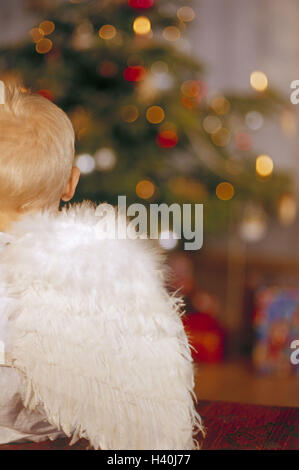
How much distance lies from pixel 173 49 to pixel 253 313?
110 centimetres

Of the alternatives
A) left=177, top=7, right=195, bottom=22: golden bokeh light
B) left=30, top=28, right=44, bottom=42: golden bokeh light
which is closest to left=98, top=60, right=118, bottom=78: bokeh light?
left=30, top=28, right=44, bottom=42: golden bokeh light

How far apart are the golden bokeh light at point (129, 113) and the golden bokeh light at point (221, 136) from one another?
325mm

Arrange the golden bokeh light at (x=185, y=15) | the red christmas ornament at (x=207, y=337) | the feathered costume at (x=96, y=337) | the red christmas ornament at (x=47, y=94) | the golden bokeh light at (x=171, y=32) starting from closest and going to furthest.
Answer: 1. the feathered costume at (x=96, y=337)
2. the red christmas ornament at (x=47, y=94)
3. the golden bokeh light at (x=171, y=32)
4. the golden bokeh light at (x=185, y=15)
5. the red christmas ornament at (x=207, y=337)

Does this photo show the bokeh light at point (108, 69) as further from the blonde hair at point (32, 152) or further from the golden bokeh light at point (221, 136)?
the blonde hair at point (32, 152)

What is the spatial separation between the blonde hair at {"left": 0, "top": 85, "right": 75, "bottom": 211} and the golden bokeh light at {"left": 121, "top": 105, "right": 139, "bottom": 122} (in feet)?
4.45

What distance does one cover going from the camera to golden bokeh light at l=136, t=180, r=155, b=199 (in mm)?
2129

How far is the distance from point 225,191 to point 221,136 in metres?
0.21

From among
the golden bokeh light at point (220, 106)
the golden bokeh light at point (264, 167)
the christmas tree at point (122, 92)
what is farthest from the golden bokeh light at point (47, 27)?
the golden bokeh light at point (264, 167)

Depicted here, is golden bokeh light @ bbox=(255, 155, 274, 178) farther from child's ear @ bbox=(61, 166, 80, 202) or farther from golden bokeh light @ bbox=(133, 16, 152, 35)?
Result: child's ear @ bbox=(61, 166, 80, 202)

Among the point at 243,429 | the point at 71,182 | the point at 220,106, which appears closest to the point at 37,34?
the point at 220,106

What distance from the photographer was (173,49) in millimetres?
2225

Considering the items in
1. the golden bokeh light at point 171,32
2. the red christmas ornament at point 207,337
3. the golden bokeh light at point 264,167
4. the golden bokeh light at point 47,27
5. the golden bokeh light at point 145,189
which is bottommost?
the red christmas ornament at point 207,337

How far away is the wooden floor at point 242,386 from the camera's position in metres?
2.18

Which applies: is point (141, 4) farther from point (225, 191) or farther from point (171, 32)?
point (225, 191)
